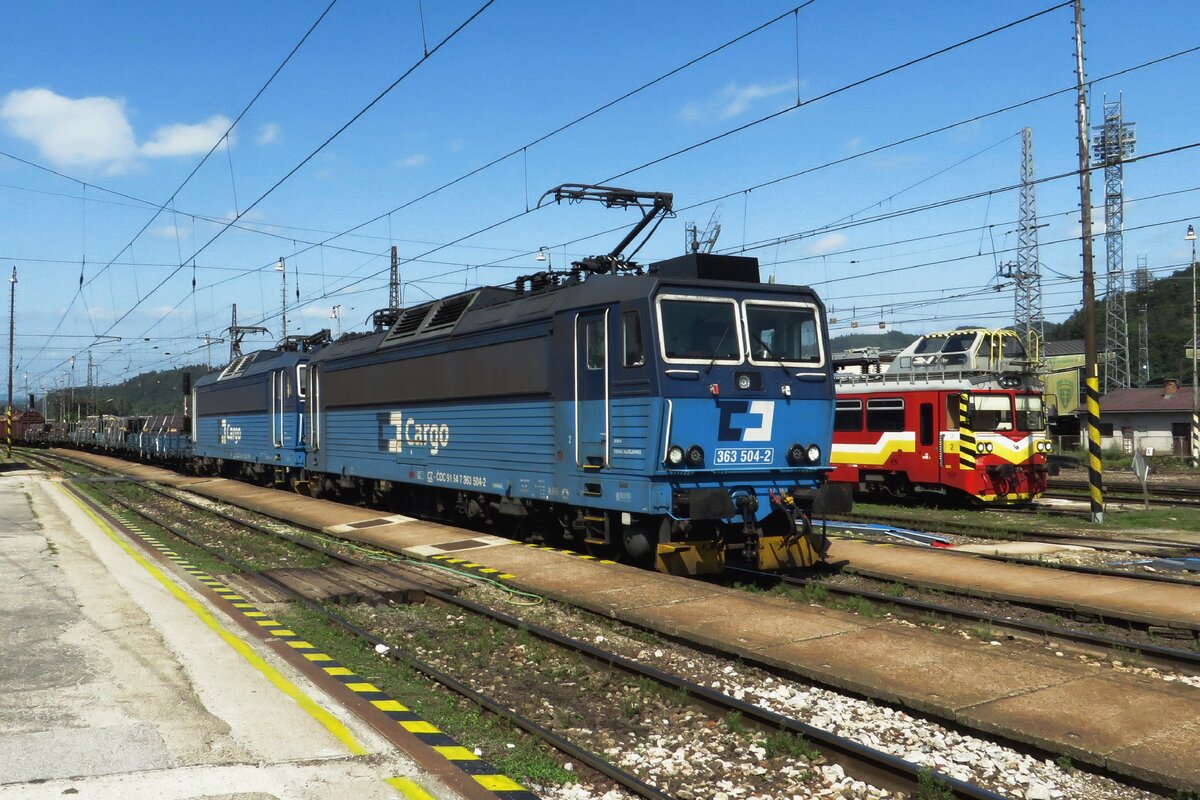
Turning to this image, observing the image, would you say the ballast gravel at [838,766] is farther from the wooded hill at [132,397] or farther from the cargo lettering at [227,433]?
the wooded hill at [132,397]

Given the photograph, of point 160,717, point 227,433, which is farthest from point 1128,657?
point 227,433

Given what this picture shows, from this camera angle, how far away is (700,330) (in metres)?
11.7

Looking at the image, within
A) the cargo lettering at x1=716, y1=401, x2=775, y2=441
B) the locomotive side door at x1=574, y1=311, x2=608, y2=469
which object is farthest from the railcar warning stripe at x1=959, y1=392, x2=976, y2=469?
the locomotive side door at x1=574, y1=311, x2=608, y2=469

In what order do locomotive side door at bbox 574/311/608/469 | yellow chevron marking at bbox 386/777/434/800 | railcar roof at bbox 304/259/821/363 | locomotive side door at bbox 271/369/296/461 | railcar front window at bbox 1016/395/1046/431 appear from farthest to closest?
1. locomotive side door at bbox 271/369/296/461
2. railcar front window at bbox 1016/395/1046/431
3. locomotive side door at bbox 574/311/608/469
4. railcar roof at bbox 304/259/821/363
5. yellow chevron marking at bbox 386/777/434/800

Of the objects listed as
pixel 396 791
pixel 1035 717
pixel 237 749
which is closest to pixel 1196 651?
pixel 1035 717

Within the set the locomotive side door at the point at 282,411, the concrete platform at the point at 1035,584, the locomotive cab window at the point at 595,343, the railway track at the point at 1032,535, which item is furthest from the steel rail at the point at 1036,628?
the locomotive side door at the point at 282,411

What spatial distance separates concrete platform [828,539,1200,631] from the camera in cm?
998

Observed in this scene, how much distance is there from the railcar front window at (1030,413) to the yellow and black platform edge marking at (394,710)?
17026 mm

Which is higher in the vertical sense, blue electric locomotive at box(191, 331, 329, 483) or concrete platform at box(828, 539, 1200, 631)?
blue electric locomotive at box(191, 331, 329, 483)

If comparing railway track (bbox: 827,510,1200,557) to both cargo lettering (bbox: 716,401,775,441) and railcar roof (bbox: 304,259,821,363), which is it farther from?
railcar roof (bbox: 304,259,821,363)

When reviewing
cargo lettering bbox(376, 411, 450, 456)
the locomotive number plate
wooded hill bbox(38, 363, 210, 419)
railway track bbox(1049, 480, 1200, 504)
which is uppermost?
wooded hill bbox(38, 363, 210, 419)

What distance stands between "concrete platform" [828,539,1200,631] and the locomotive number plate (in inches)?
82.4

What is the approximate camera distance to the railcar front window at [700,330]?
11453 mm

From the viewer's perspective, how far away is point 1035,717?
21.5 feet
